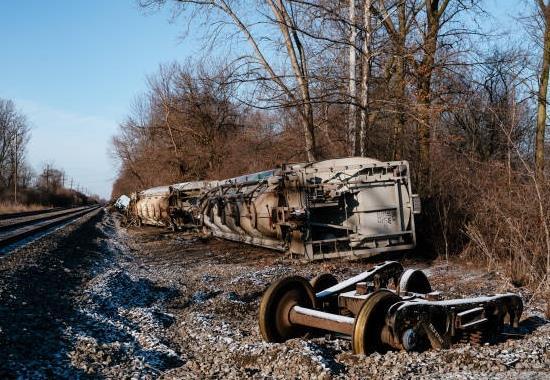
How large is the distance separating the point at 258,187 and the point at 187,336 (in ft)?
24.3

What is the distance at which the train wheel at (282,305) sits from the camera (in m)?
5.42

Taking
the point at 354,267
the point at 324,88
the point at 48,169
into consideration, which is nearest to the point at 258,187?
the point at 354,267

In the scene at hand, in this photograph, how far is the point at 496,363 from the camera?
171 inches

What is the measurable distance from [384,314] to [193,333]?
93.1 inches

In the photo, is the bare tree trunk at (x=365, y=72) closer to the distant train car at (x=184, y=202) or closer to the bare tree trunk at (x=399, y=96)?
the bare tree trunk at (x=399, y=96)

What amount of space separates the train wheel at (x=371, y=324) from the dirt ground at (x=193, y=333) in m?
0.16

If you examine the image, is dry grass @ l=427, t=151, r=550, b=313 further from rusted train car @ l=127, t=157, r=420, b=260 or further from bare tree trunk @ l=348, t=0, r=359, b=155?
bare tree trunk @ l=348, t=0, r=359, b=155

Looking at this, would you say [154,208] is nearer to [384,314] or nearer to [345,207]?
[345,207]

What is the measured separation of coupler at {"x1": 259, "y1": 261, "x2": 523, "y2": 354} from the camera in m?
4.77

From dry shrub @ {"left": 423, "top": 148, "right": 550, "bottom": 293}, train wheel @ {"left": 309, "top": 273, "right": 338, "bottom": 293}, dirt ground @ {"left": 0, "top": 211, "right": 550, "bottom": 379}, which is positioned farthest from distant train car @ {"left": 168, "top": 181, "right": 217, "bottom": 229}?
train wheel @ {"left": 309, "top": 273, "right": 338, "bottom": 293}

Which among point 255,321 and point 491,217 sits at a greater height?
point 491,217

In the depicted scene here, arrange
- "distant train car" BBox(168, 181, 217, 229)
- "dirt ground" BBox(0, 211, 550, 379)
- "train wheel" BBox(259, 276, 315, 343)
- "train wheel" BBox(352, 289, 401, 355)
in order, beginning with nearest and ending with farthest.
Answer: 1. "dirt ground" BBox(0, 211, 550, 379)
2. "train wheel" BBox(352, 289, 401, 355)
3. "train wheel" BBox(259, 276, 315, 343)
4. "distant train car" BBox(168, 181, 217, 229)

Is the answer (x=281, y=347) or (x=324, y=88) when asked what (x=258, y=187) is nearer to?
(x=324, y=88)

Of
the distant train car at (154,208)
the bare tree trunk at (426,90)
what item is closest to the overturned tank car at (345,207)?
the bare tree trunk at (426,90)
